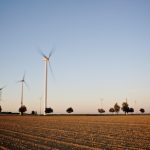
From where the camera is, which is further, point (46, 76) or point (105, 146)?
point (46, 76)

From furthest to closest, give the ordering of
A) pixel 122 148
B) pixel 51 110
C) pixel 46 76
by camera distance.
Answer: pixel 51 110
pixel 46 76
pixel 122 148

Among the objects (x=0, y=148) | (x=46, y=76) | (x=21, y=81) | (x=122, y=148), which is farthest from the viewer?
(x=21, y=81)

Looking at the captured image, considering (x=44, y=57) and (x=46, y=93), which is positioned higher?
(x=44, y=57)

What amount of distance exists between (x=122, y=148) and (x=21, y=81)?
353 feet

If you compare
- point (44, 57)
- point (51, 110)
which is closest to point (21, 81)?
point (44, 57)

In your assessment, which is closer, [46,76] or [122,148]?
[122,148]

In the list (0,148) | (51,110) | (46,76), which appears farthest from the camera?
(51,110)

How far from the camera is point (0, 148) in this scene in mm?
19172

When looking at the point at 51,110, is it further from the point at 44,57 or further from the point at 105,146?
the point at 105,146

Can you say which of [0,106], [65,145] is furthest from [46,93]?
[0,106]

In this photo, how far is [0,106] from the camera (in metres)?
173

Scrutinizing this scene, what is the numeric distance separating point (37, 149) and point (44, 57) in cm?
7526

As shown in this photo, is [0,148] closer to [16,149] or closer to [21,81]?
[16,149]

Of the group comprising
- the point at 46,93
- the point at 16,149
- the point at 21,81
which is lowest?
the point at 16,149
